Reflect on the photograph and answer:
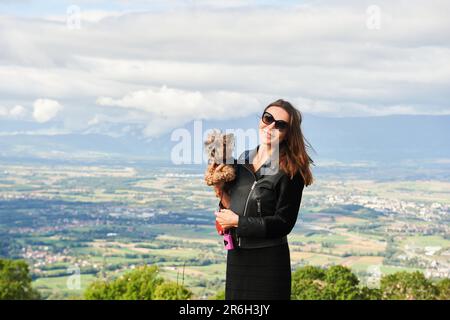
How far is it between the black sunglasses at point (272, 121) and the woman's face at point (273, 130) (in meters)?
0.01

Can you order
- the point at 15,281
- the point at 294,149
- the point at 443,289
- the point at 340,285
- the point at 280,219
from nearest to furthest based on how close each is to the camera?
the point at 280,219 < the point at 294,149 < the point at 340,285 < the point at 443,289 < the point at 15,281

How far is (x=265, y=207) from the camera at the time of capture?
397cm

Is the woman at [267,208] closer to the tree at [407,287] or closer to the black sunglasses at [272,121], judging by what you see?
the black sunglasses at [272,121]

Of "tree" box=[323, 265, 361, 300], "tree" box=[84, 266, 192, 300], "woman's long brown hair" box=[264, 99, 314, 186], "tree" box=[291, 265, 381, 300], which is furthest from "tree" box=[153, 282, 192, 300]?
"woman's long brown hair" box=[264, 99, 314, 186]

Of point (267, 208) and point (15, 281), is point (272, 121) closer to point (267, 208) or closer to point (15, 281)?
point (267, 208)

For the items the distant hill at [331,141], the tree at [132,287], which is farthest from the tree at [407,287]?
the distant hill at [331,141]

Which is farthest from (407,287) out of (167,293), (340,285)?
(167,293)

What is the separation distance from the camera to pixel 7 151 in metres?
106

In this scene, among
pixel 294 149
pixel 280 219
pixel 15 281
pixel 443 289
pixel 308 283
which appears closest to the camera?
pixel 280 219

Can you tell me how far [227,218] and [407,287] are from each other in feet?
49.3

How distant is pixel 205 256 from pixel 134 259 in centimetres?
570

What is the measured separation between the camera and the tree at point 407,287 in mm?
17859

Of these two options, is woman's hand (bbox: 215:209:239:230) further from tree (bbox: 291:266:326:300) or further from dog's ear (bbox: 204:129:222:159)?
tree (bbox: 291:266:326:300)
